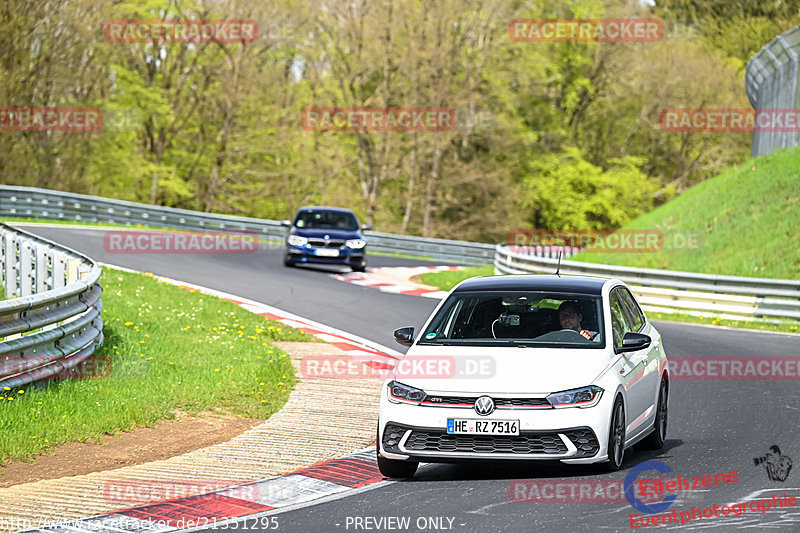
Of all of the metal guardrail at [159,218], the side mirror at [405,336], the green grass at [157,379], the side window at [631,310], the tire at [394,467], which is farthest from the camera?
the metal guardrail at [159,218]

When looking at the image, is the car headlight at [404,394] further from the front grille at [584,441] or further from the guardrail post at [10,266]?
the guardrail post at [10,266]

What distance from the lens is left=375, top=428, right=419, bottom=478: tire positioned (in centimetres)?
802

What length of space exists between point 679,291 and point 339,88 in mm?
37111

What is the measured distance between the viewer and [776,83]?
30125 mm

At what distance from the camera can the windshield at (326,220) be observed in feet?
94.9

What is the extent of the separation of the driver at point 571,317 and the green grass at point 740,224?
17461 millimetres

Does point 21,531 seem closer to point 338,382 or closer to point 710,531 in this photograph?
point 710,531

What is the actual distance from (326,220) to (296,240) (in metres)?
1.48

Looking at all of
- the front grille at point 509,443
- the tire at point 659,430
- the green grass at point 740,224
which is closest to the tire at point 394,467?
the front grille at point 509,443

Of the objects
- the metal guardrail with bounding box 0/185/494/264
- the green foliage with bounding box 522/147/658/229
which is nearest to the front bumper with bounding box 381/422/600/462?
the metal guardrail with bounding box 0/185/494/264

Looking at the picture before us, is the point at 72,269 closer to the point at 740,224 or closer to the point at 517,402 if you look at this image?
the point at 517,402

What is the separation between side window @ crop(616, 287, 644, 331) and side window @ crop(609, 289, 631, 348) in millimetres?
125

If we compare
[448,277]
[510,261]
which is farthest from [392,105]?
[510,261]

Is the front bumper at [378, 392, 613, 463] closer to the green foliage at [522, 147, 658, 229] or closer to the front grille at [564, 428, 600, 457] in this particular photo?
the front grille at [564, 428, 600, 457]
